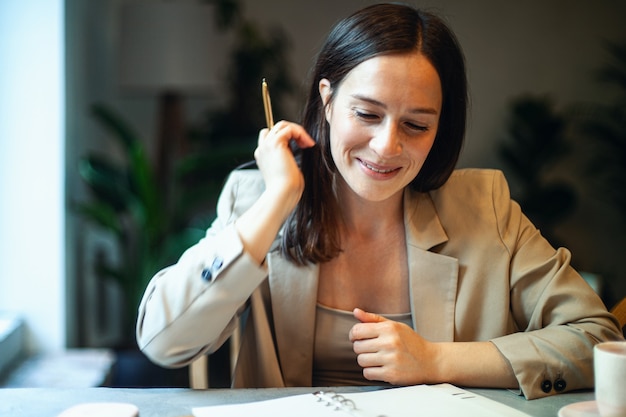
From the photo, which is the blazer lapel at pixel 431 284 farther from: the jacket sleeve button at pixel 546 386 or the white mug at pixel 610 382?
the white mug at pixel 610 382

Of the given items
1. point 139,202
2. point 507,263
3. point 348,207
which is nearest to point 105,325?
point 139,202

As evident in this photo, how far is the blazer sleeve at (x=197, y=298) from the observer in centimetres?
117

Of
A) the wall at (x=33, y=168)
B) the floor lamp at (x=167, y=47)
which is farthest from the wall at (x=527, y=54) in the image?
the wall at (x=33, y=168)

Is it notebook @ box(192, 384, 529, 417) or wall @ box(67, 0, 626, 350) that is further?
wall @ box(67, 0, 626, 350)

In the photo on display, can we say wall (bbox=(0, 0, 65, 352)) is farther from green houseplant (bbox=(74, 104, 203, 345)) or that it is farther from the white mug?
the white mug

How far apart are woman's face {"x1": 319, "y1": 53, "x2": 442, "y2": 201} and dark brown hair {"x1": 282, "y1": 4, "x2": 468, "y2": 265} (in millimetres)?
30

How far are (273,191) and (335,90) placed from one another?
0.81ft

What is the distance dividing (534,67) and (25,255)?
3.47m

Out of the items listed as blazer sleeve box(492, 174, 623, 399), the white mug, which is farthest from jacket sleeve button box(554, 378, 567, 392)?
the white mug

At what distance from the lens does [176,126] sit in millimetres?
3330

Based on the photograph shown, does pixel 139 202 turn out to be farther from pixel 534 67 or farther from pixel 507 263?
pixel 534 67

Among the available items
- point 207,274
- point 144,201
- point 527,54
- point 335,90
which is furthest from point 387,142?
point 527,54

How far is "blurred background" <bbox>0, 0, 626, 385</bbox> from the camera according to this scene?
7.45ft

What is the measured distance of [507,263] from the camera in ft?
4.41
